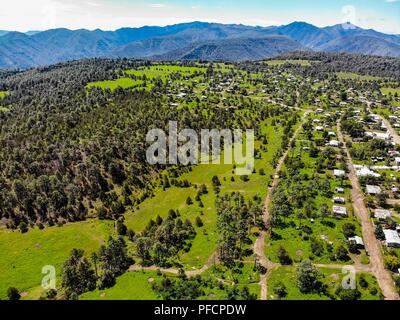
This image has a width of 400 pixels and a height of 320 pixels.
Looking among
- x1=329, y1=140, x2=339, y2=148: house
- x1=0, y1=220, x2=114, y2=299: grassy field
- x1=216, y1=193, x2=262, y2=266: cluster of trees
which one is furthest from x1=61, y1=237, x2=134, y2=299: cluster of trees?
x1=329, y1=140, x2=339, y2=148: house

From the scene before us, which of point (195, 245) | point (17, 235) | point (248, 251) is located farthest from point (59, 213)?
point (248, 251)

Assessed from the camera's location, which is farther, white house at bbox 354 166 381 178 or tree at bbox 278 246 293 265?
white house at bbox 354 166 381 178

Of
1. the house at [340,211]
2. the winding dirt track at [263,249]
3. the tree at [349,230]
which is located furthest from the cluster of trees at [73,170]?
the tree at [349,230]

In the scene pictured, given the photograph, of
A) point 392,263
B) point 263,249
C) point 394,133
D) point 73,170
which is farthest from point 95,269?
point 394,133

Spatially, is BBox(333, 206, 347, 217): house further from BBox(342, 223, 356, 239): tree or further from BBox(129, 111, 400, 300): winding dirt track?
BBox(342, 223, 356, 239): tree

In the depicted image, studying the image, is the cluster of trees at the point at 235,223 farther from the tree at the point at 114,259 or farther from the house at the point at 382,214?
the house at the point at 382,214
